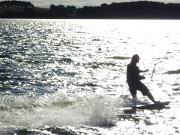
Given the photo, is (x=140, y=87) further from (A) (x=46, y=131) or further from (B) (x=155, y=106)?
(A) (x=46, y=131)

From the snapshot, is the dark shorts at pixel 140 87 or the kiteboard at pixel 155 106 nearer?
the kiteboard at pixel 155 106

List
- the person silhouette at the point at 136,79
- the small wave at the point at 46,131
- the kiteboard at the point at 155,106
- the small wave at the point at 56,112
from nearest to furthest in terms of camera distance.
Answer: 1. the small wave at the point at 46,131
2. the small wave at the point at 56,112
3. the kiteboard at the point at 155,106
4. the person silhouette at the point at 136,79

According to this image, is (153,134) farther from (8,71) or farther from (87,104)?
(8,71)

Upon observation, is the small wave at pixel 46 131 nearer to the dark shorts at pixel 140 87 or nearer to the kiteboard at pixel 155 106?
the kiteboard at pixel 155 106

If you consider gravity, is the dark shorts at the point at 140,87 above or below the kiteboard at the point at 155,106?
above

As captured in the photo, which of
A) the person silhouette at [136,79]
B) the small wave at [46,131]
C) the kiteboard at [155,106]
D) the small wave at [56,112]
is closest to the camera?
the small wave at [46,131]

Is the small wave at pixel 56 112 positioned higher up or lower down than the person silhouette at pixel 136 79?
lower down

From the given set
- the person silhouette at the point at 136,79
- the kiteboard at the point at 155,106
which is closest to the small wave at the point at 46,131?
the kiteboard at the point at 155,106

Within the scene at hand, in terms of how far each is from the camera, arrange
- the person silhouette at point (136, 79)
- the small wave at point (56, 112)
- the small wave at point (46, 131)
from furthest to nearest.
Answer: the person silhouette at point (136, 79), the small wave at point (56, 112), the small wave at point (46, 131)

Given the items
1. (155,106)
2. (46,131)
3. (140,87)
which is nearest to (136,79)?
(140,87)

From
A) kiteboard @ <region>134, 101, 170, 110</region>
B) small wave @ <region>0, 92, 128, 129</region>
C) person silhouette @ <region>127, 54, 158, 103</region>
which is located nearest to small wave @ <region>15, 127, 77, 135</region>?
small wave @ <region>0, 92, 128, 129</region>

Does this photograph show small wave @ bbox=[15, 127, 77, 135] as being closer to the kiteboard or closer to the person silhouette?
the kiteboard

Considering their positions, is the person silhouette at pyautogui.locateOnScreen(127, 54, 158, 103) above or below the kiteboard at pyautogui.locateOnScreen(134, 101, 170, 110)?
above

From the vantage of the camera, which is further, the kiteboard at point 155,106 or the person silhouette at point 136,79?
the person silhouette at point 136,79
